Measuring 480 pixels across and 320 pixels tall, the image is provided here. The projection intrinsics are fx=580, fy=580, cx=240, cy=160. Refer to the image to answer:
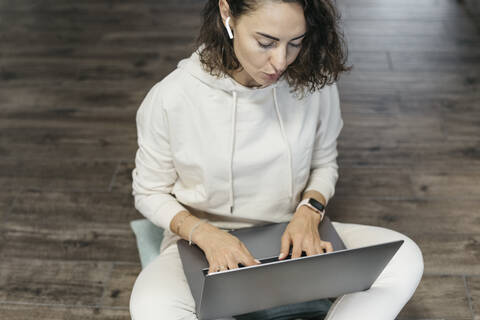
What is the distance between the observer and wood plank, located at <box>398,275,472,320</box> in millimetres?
1523

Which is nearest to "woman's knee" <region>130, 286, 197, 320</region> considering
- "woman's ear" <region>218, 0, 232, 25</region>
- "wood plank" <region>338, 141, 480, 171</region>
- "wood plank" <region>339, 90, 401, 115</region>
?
"woman's ear" <region>218, 0, 232, 25</region>

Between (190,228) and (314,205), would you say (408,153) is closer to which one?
(314,205)

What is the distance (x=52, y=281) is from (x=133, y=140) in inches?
27.0

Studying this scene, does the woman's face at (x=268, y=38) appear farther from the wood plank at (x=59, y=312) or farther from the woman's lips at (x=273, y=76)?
the wood plank at (x=59, y=312)

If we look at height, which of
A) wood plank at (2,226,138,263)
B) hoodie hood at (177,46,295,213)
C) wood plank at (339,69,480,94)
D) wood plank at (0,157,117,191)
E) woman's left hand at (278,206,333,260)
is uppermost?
hoodie hood at (177,46,295,213)

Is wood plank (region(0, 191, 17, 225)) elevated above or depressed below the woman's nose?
below

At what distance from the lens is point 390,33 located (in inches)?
109

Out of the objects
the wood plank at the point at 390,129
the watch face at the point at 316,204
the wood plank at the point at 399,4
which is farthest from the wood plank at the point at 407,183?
the wood plank at the point at 399,4

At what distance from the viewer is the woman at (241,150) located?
115cm

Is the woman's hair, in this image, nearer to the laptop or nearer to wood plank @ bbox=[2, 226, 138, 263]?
the laptop

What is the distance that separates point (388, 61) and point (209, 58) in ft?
5.13

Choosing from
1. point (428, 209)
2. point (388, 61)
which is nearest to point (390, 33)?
point (388, 61)

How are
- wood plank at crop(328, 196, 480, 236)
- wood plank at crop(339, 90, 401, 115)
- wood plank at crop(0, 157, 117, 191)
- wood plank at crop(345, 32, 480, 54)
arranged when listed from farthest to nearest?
wood plank at crop(345, 32, 480, 54), wood plank at crop(339, 90, 401, 115), wood plank at crop(0, 157, 117, 191), wood plank at crop(328, 196, 480, 236)

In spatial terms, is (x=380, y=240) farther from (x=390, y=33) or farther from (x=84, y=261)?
(x=390, y=33)
